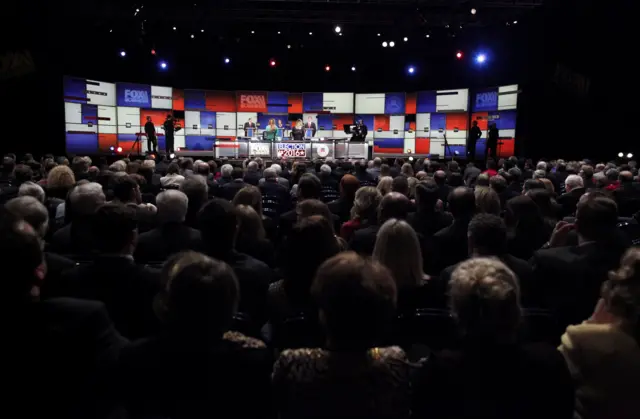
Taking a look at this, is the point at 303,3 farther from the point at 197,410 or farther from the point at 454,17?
the point at 197,410

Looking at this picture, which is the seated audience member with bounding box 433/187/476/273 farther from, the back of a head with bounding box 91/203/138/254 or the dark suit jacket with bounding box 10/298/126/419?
the dark suit jacket with bounding box 10/298/126/419

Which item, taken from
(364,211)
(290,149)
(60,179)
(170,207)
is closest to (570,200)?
(364,211)

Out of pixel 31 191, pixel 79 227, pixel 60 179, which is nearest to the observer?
pixel 79 227

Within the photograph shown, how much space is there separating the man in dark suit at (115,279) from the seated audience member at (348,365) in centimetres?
123

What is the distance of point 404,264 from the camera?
304 cm

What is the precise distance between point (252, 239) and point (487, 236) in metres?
1.69

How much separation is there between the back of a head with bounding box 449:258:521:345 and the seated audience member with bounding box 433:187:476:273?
2326 mm

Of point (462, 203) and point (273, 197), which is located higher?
point (462, 203)

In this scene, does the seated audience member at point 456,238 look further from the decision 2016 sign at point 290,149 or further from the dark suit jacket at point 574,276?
the decision 2016 sign at point 290,149

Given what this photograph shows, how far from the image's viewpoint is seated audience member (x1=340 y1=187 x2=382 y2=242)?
4.59 metres

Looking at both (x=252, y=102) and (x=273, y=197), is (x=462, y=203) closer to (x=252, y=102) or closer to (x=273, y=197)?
(x=273, y=197)

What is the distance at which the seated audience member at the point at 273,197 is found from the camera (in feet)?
21.8

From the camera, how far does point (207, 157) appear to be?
20.1 m

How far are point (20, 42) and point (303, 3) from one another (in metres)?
7.76
